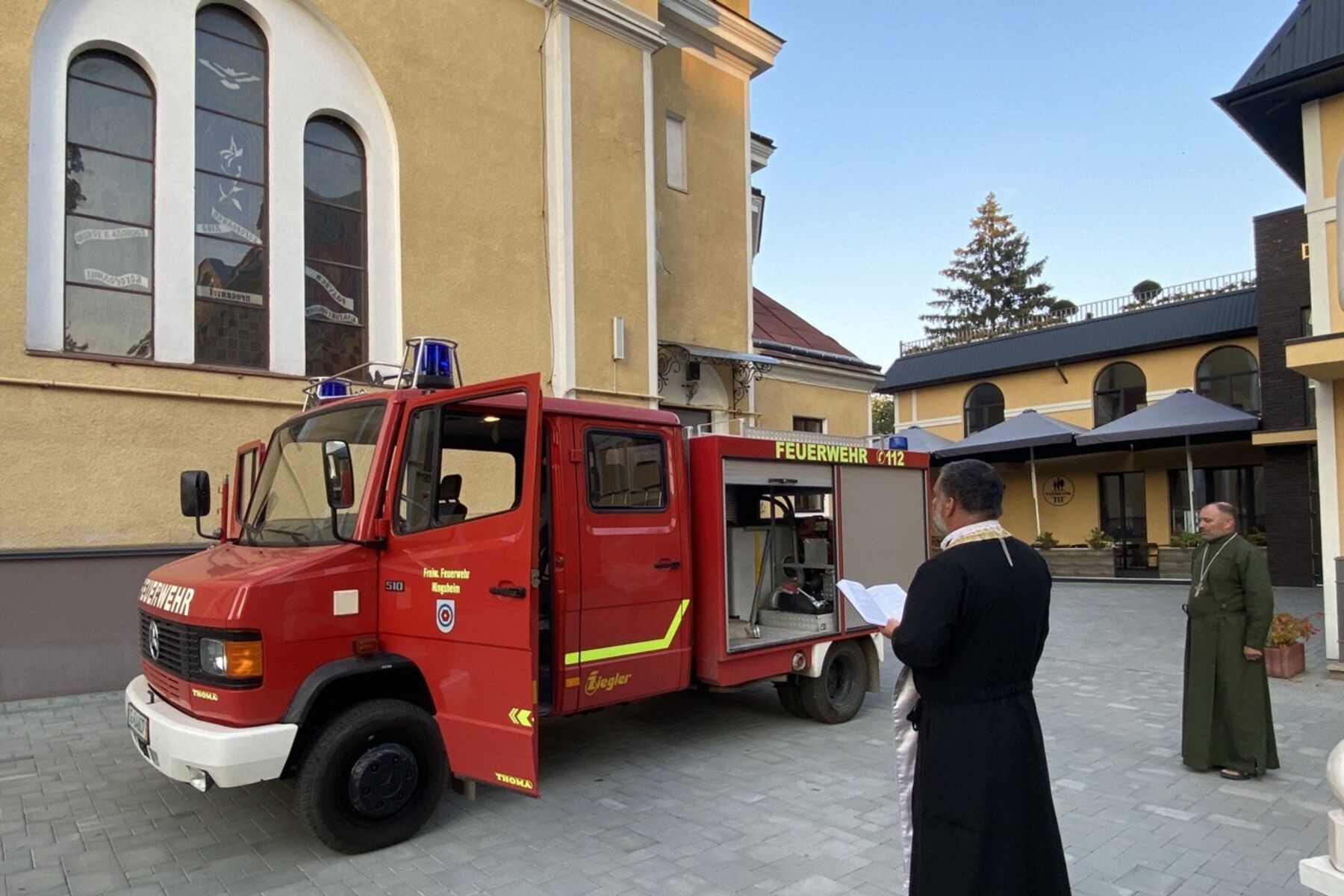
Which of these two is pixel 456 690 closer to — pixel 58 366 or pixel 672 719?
pixel 672 719

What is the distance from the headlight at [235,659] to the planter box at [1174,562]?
68.6ft

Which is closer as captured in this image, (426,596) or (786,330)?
(426,596)

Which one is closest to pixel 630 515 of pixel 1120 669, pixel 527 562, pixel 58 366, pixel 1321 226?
pixel 527 562

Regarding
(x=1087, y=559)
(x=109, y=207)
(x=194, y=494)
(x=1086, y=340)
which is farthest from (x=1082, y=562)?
(x=109, y=207)

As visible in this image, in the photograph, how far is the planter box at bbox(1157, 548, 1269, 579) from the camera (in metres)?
19.9

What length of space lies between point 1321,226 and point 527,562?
974 cm

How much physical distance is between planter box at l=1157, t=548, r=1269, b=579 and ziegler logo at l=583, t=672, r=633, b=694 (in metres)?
18.7

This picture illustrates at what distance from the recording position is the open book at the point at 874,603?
3.21 m

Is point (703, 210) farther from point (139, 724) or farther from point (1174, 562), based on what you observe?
point (1174, 562)

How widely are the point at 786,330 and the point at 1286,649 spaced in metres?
10.9

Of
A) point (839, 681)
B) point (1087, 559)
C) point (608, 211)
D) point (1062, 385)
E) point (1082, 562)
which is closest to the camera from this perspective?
point (839, 681)

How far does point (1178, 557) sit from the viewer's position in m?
20.1

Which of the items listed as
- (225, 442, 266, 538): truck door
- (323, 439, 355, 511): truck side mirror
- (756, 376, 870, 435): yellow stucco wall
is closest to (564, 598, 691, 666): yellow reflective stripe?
(323, 439, 355, 511): truck side mirror

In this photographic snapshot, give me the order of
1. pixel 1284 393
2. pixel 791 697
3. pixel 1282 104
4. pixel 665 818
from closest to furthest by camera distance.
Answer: pixel 665 818
pixel 791 697
pixel 1282 104
pixel 1284 393
